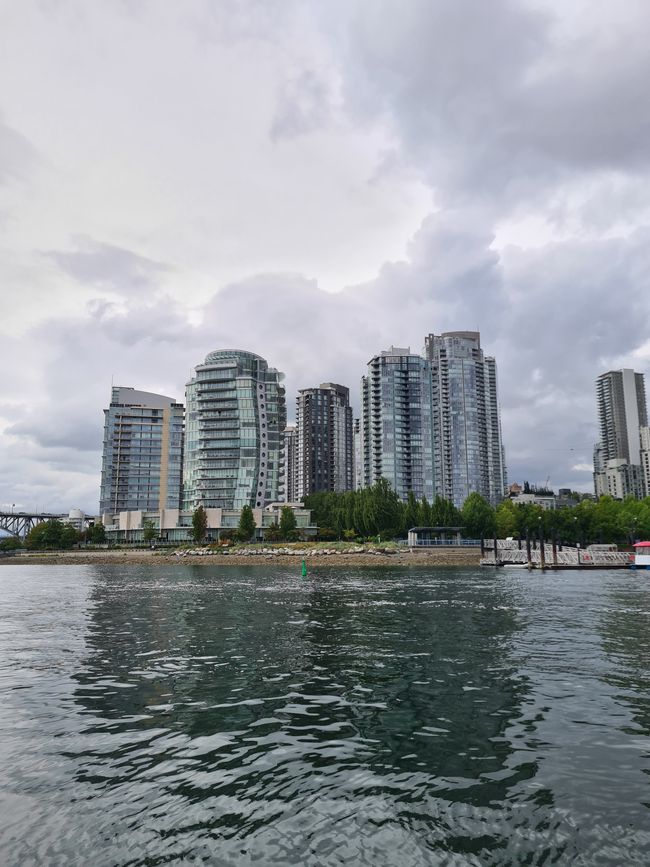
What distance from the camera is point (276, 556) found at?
151500 millimetres

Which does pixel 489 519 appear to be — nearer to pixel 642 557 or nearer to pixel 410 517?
pixel 410 517

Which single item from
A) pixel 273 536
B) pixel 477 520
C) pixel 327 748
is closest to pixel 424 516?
pixel 477 520

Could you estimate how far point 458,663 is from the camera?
26.2 meters

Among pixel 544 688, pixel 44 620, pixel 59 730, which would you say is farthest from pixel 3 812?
pixel 44 620

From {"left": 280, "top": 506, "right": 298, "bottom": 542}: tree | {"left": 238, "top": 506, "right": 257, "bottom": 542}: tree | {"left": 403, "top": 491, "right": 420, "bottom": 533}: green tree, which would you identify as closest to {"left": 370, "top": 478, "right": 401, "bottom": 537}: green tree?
{"left": 403, "top": 491, "right": 420, "bottom": 533}: green tree

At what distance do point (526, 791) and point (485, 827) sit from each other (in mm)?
2112

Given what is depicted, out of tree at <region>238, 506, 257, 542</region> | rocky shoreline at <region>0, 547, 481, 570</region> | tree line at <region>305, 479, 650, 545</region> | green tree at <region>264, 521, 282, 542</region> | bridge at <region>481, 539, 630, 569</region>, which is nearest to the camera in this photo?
bridge at <region>481, 539, 630, 569</region>

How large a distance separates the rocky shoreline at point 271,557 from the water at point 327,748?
93975mm

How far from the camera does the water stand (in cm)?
1099

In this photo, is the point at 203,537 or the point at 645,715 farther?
the point at 203,537

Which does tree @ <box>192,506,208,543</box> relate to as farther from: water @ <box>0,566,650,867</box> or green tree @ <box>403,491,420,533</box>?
water @ <box>0,566,650,867</box>

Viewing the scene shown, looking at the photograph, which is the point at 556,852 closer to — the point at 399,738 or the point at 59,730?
the point at 399,738

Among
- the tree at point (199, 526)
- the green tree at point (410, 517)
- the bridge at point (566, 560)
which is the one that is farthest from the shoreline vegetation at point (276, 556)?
the green tree at point (410, 517)

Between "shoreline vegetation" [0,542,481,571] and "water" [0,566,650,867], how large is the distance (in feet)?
322
